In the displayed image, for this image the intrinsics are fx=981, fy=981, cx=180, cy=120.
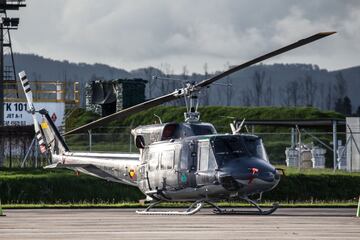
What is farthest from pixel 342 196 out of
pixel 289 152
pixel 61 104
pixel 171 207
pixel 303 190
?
pixel 61 104

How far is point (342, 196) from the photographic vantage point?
1705 inches

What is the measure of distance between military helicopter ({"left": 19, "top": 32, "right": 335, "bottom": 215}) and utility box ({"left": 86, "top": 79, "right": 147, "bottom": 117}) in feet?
159

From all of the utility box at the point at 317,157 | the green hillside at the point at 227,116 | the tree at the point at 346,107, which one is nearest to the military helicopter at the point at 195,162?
the utility box at the point at 317,157

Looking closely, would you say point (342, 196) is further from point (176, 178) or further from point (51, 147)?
point (176, 178)

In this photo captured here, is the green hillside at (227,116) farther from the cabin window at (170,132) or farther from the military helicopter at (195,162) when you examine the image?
the cabin window at (170,132)

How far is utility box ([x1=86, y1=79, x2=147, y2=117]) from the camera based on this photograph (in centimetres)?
7969

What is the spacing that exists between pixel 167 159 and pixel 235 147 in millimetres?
2441

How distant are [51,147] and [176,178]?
10.2 m

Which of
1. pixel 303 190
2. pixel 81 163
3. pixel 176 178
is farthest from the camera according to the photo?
pixel 303 190

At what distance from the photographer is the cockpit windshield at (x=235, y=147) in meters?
26.8

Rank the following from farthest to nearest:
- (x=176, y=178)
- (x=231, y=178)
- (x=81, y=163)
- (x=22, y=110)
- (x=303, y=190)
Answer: (x=22, y=110)
(x=303, y=190)
(x=81, y=163)
(x=176, y=178)
(x=231, y=178)

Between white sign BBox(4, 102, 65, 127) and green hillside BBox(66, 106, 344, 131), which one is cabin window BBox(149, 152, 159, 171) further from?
green hillside BBox(66, 106, 344, 131)

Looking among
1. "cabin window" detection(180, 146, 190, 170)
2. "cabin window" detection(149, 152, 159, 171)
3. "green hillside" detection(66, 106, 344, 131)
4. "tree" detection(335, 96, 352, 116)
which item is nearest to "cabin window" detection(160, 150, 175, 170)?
"cabin window" detection(149, 152, 159, 171)

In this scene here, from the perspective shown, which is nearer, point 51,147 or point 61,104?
point 51,147
